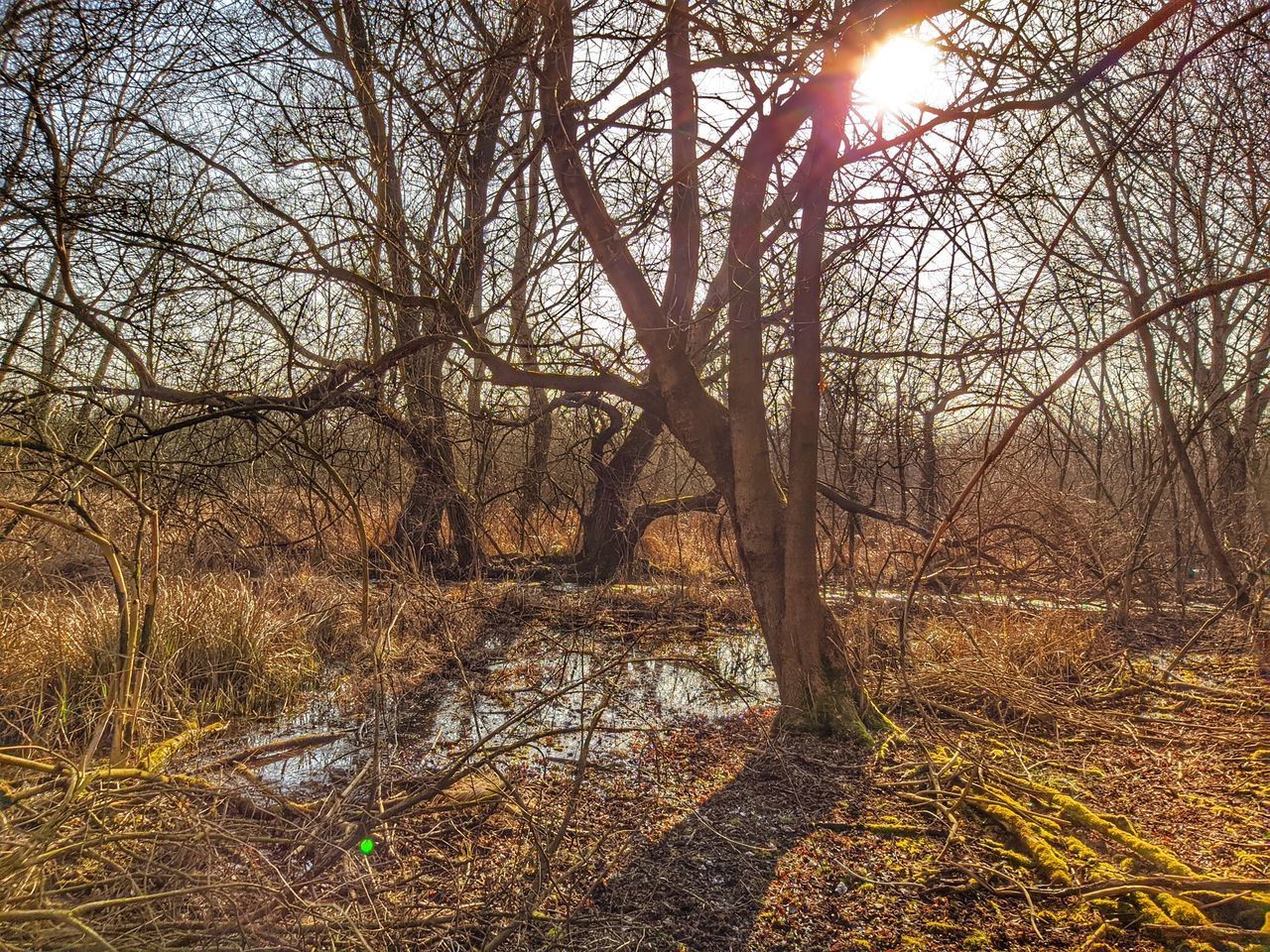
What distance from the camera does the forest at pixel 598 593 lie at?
2.63 metres

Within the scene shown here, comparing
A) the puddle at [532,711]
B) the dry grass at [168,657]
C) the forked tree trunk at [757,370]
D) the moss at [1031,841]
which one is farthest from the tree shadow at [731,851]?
the dry grass at [168,657]

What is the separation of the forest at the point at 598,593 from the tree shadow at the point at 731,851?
0.02 m

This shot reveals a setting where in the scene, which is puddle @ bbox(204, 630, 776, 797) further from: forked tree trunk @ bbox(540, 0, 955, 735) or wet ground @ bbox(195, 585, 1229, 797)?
forked tree trunk @ bbox(540, 0, 955, 735)

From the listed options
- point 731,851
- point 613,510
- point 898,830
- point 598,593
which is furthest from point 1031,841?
point 613,510

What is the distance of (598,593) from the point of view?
25.2 feet

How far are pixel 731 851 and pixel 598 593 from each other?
15.2 ft

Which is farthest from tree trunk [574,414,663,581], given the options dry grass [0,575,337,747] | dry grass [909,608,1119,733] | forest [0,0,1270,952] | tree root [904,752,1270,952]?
tree root [904,752,1270,952]

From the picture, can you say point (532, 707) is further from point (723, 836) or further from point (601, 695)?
point (601, 695)

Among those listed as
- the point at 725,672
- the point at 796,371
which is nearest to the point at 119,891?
the point at 796,371

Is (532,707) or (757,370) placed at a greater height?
(757,370)

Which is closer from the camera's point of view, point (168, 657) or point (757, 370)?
point (757, 370)

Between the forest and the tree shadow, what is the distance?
0.07ft

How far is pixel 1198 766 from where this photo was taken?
13.3 feet

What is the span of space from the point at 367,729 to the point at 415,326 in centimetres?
473
